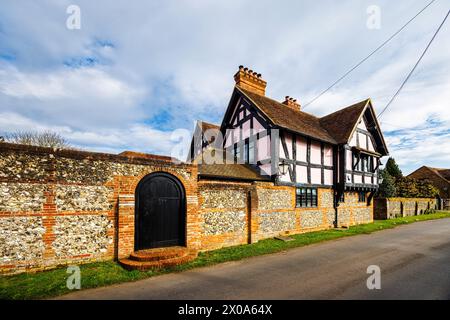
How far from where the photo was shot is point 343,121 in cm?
1691

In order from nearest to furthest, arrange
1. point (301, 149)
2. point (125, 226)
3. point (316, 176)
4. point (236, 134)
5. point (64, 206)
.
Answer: point (64, 206)
point (125, 226)
point (301, 149)
point (316, 176)
point (236, 134)

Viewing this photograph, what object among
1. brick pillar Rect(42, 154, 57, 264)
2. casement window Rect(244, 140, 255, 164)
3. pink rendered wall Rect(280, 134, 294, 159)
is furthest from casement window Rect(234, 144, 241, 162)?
brick pillar Rect(42, 154, 57, 264)

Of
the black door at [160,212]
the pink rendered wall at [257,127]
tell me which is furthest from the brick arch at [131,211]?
the pink rendered wall at [257,127]

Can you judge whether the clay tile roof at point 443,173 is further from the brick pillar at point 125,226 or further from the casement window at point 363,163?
the brick pillar at point 125,226

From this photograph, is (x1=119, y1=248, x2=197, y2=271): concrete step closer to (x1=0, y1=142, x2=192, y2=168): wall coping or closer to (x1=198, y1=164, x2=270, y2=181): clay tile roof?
(x1=0, y1=142, x2=192, y2=168): wall coping

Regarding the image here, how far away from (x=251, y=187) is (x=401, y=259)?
6158 mm

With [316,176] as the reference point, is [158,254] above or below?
below

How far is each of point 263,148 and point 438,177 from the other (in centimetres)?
5046

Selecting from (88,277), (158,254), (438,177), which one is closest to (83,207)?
(88,277)

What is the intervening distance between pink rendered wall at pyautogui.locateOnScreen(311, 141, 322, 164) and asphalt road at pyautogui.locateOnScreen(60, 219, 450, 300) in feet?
22.4

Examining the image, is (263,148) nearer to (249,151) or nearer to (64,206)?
(249,151)
